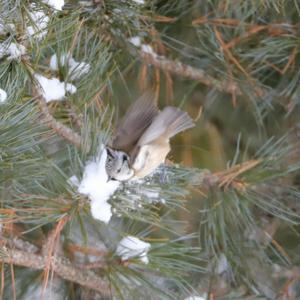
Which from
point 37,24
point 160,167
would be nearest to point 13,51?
point 37,24

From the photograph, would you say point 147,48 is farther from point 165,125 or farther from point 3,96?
point 3,96

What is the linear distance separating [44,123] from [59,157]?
23 centimetres

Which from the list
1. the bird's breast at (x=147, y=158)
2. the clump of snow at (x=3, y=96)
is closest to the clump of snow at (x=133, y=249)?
the bird's breast at (x=147, y=158)

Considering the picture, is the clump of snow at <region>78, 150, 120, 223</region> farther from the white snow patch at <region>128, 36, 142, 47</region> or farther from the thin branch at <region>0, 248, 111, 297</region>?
the white snow patch at <region>128, 36, 142, 47</region>

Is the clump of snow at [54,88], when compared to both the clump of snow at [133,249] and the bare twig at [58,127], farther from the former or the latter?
the clump of snow at [133,249]

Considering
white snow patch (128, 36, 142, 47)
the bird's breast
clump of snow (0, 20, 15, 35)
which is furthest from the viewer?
white snow patch (128, 36, 142, 47)

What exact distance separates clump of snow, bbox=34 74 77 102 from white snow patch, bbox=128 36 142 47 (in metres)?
0.23

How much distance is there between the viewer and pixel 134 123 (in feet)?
2.52

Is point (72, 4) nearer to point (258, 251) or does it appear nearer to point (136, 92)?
point (136, 92)

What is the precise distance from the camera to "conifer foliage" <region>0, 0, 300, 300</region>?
28.8 inches

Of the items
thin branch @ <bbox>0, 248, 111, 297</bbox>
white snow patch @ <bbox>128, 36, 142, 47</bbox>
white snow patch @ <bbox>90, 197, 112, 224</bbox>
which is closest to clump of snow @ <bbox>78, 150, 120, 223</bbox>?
white snow patch @ <bbox>90, 197, 112, 224</bbox>

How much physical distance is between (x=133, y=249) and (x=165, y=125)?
15 centimetres

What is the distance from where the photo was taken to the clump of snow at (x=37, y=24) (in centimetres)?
65

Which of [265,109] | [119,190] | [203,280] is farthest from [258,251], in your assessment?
[119,190]
